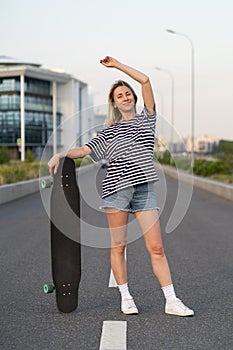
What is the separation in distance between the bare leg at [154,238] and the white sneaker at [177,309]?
0.57ft

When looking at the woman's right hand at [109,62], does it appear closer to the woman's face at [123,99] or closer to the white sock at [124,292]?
the woman's face at [123,99]

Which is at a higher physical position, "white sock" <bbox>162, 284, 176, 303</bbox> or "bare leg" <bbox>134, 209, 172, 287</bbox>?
"bare leg" <bbox>134, 209, 172, 287</bbox>

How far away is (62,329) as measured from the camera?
4.67 m

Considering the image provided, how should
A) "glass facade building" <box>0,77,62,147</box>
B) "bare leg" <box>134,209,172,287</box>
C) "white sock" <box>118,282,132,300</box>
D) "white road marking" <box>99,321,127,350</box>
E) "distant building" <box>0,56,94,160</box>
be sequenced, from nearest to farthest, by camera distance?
"white road marking" <box>99,321,127,350</box>
"bare leg" <box>134,209,172,287</box>
"white sock" <box>118,282,132,300</box>
"distant building" <box>0,56,94,160</box>
"glass facade building" <box>0,77,62,147</box>

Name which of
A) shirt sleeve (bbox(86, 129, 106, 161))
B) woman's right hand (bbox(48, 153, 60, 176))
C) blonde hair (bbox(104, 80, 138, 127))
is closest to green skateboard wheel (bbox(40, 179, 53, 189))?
woman's right hand (bbox(48, 153, 60, 176))

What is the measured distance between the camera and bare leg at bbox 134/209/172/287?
4.92 meters

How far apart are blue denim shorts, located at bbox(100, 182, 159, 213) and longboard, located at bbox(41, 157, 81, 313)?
0.42 metres

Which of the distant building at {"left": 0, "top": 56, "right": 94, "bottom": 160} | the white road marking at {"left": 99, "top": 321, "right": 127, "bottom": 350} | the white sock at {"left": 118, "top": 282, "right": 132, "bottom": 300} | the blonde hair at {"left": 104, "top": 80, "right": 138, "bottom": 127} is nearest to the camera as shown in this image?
the white road marking at {"left": 99, "top": 321, "right": 127, "bottom": 350}

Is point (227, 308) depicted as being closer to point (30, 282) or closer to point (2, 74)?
point (30, 282)

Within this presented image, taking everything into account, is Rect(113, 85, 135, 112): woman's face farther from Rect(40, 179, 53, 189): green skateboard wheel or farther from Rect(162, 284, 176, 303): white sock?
Rect(162, 284, 176, 303): white sock

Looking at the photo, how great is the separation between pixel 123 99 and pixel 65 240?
1307mm

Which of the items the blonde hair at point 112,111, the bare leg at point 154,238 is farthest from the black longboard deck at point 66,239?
the bare leg at point 154,238

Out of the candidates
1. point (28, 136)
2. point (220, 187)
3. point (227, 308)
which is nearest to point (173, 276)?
point (227, 308)

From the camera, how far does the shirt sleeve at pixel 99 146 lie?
16.3 feet
